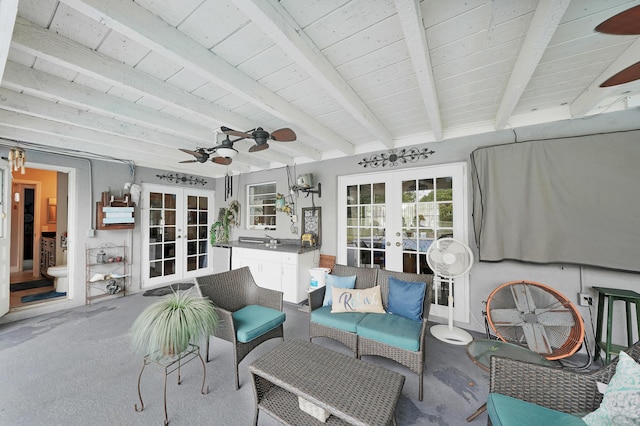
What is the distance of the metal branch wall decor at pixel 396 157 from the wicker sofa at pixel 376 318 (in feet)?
5.35

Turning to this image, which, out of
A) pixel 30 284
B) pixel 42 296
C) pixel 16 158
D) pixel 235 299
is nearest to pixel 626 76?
pixel 235 299

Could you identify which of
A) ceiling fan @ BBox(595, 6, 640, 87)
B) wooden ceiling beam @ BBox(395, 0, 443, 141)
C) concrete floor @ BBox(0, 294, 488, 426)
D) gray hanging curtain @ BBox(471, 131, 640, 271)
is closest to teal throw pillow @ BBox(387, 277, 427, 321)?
concrete floor @ BBox(0, 294, 488, 426)

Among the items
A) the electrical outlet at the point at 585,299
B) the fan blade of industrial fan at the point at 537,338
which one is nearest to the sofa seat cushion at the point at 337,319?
the fan blade of industrial fan at the point at 537,338

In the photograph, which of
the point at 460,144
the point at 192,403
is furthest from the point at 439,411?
the point at 460,144

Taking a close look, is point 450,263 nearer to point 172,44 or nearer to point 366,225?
point 366,225

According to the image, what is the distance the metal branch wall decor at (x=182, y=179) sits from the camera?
4.63 metres

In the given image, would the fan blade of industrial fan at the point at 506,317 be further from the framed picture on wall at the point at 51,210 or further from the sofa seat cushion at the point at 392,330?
the framed picture on wall at the point at 51,210

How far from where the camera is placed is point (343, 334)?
2.15 meters

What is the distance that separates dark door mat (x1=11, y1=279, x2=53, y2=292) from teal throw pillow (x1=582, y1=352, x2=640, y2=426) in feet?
23.6

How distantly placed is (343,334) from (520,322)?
72.1 inches

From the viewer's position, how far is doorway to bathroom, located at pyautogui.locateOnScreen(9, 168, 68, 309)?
443 cm

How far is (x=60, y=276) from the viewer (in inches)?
149

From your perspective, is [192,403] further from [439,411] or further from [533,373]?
[533,373]

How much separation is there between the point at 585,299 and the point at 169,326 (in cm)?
370
